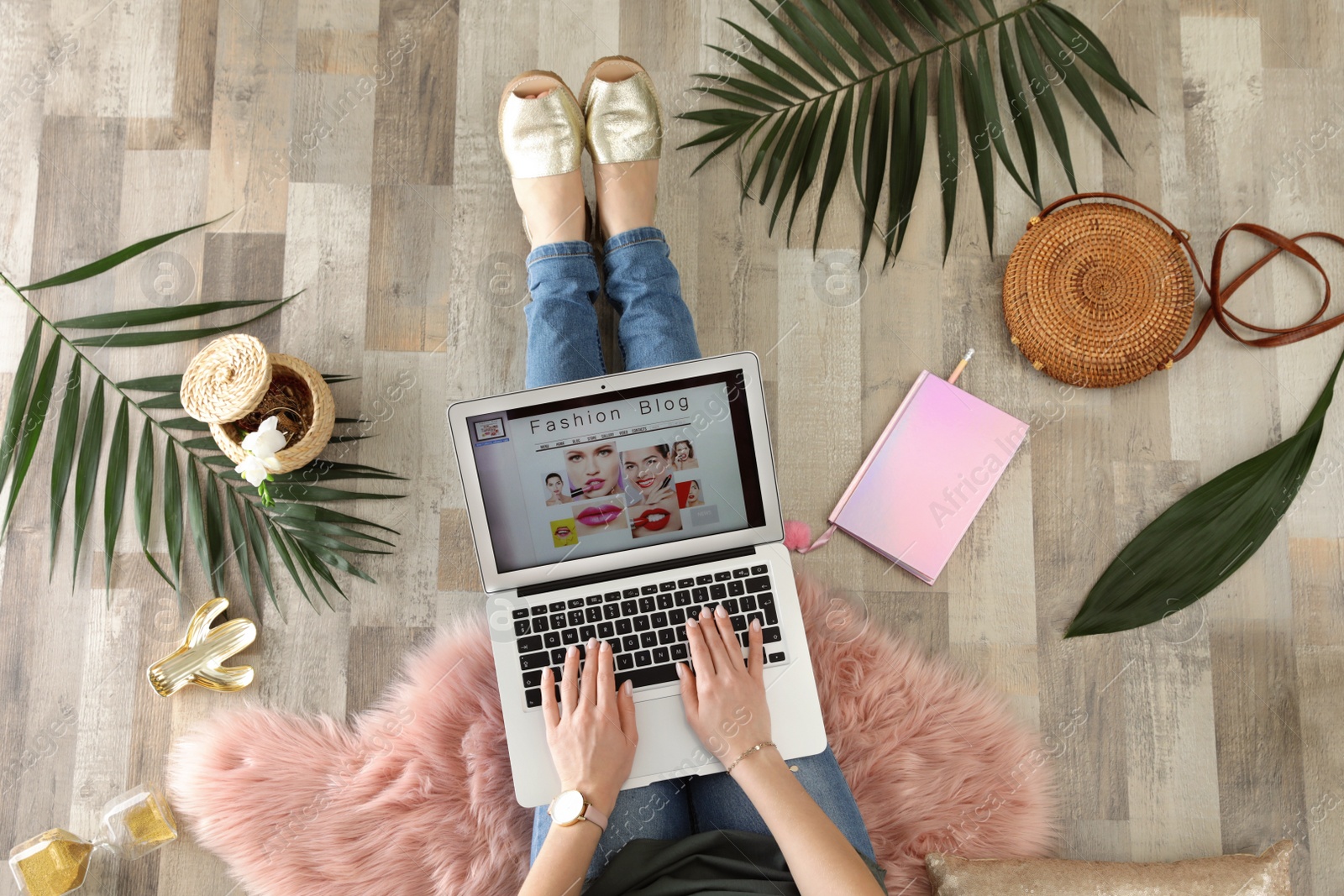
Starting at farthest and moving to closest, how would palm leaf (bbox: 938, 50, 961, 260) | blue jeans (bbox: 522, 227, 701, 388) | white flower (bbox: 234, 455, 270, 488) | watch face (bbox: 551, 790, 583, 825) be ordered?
palm leaf (bbox: 938, 50, 961, 260) < blue jeans (bbox: 522, 227, 701, 388) < white flower (bbox: 234, 455, 270, 488) < watch face (bbox: 551, 790, 583, 825)

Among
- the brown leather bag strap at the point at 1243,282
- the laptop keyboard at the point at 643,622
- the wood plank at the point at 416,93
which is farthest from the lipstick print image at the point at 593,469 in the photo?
the brown leather bag strap at the point at 1243,282

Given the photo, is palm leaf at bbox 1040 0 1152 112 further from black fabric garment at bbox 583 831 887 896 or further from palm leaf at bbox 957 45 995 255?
black fabric garment at bbox 583 831 887 896

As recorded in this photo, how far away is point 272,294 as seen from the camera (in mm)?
1289

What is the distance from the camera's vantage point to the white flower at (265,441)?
41.5 inches

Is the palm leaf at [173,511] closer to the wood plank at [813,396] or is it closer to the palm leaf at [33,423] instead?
the palm leaf at [33,423]

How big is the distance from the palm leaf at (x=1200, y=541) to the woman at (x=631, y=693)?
0.56 m

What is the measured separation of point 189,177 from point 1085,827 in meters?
1.79

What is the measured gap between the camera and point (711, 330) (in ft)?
4.23

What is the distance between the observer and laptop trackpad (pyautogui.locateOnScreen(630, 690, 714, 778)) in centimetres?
100

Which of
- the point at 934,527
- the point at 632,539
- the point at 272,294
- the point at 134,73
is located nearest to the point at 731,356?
the point at 632,539

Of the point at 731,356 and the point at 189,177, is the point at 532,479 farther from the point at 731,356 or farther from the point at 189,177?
the point at 189,177

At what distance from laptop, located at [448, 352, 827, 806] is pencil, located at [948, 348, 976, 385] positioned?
461 mm

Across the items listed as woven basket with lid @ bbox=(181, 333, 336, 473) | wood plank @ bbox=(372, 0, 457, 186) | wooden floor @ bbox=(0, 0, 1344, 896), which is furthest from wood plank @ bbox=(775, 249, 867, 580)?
woven basket with lid @ bbox=(181, 333, 336, 473)

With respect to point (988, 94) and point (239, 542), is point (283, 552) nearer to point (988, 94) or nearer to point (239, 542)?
point (239, 542)
